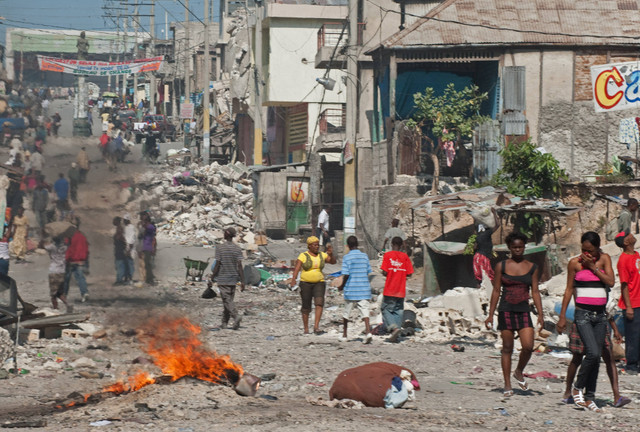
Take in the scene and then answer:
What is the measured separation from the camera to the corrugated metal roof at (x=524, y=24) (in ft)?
83.6

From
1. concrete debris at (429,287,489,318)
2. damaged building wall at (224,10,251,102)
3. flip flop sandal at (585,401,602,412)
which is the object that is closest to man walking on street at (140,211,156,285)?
concrete debris at (429,287,489,318)

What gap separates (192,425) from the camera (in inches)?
294

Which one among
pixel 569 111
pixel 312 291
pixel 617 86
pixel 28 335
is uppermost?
pixel 617 86

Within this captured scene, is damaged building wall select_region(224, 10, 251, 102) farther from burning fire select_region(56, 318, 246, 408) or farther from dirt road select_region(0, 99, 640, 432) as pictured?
burning fire select_region(56, 318, 246, 408)

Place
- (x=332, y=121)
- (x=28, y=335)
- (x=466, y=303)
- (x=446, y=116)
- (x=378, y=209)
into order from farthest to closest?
1. (x=332, y=121)
2. (x=378, y=209)
3. (x=446, y=116)
4. (x=466, y=303)
5. (x=28, y=335)

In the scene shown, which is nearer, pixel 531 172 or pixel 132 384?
pixel 132 384

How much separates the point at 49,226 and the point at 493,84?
1400 cm

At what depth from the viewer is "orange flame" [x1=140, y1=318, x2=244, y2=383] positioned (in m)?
9.01

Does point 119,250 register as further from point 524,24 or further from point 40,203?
point 524,24

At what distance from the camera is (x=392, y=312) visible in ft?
45.0

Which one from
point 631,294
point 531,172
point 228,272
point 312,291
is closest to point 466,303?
point 312,291

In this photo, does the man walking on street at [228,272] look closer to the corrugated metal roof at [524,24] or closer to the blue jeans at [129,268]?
the blue jeans at [129,268]

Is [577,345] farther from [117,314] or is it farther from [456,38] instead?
[456,38]

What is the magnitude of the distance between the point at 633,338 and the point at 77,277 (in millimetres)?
9054
